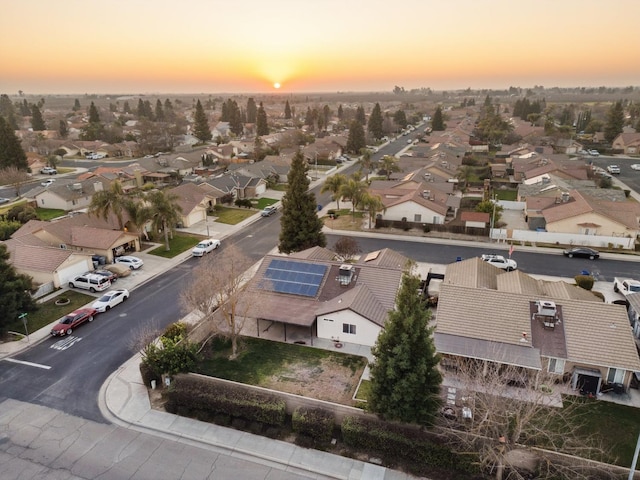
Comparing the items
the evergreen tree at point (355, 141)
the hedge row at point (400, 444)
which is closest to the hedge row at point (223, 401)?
the hedge row at point (400, 444)

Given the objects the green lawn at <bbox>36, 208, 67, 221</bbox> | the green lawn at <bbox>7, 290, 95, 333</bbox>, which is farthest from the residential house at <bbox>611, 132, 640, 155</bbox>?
A: the green lawn at <bbox>36, 208, 67, 221</bbox>

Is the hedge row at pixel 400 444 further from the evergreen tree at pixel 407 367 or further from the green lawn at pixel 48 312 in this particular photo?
the green lawn at pixel 48 312

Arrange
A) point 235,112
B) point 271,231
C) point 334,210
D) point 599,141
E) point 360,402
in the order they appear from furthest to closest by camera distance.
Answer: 1. point 235,112
2. point 599,141
3. point 334,210
4. point 271,231
5. point 360,402

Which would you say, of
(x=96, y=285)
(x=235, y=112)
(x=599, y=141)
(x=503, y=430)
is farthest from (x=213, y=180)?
(x=599, y=141)

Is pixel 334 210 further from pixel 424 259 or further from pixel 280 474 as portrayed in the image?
pixel 280 474

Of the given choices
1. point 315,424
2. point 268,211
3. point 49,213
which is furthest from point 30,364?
point 49,213
